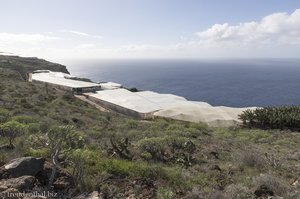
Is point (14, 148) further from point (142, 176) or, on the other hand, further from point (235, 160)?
point (235, 160)

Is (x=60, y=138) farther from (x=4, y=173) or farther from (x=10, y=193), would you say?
(x=10, y=193)

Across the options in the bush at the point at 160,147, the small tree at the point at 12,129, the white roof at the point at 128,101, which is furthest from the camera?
the white roof at the point at 128,101

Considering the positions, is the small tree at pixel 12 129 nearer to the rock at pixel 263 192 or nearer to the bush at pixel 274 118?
the rock at pixel 263 192

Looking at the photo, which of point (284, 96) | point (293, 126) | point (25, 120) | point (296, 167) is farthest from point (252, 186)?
point (284, 96)

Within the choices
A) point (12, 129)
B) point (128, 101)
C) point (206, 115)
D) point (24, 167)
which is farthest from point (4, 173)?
point (128, 101)

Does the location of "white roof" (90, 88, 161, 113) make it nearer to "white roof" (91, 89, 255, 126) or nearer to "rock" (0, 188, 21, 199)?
"white roof" (91, 89, 255, 126)

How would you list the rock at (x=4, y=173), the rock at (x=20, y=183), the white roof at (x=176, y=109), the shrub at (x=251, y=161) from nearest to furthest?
the rock at (x=20, y=183) < the rock at (x=4, y=173) < the shrub at (x=251, y=161) < the white roof at (x=176, y=109)

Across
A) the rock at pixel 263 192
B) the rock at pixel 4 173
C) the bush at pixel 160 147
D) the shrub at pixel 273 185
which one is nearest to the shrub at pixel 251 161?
the bush at pixel 160 147
